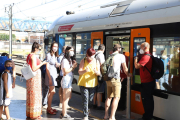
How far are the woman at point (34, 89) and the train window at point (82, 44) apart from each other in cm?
255

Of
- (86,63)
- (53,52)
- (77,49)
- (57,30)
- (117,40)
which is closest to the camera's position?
(86,63)

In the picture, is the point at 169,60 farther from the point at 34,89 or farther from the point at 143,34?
the point at 34,89

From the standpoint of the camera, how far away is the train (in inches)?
193

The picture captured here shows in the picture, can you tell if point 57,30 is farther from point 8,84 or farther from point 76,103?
point 8,84

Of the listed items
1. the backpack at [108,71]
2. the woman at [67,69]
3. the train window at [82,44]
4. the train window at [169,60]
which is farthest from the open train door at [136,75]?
the train window at [82,44]

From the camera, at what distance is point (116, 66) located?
17.3ft

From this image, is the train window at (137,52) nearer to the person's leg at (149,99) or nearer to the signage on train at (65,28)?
the person's leg at (149,99)

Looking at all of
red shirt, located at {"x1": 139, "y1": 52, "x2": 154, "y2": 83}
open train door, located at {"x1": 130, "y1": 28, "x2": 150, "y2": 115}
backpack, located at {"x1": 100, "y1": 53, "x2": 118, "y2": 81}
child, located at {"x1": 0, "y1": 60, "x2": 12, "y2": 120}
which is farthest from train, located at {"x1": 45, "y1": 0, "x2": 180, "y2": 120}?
child, located at {"x1": 0, "y1": 60, "x2": 12, "y2": 120}

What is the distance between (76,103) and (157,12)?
369 centimetres

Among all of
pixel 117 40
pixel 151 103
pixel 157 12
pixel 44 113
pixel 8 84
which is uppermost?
pixel 157 12

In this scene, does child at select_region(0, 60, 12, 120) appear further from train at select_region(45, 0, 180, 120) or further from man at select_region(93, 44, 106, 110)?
train at select_region(45, 0, 180, 120)

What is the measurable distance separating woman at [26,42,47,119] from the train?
7.46 feet

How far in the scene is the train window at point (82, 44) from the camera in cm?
764

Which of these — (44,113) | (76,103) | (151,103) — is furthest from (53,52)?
(151,103)
